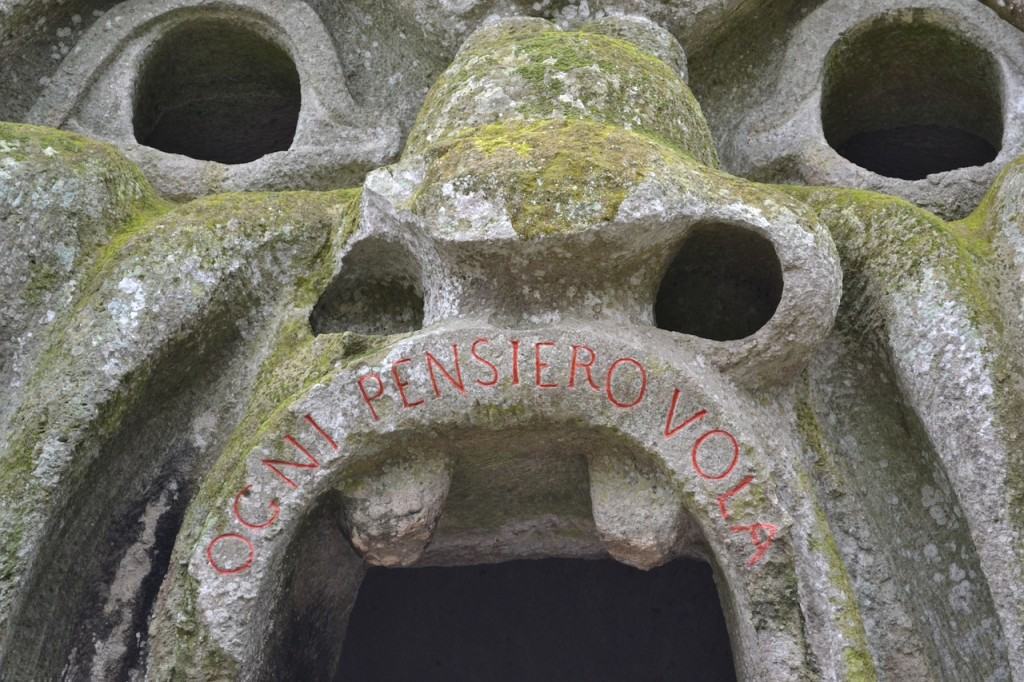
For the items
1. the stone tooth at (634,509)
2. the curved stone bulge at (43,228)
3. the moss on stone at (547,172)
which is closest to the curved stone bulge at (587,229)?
the moss on stone at (547,172)

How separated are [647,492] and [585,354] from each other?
0.33 metres

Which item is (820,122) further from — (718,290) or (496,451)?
(496,451)

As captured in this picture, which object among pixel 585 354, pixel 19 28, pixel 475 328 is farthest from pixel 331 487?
pixel 19 28

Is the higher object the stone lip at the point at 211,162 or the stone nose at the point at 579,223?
the stone lip at the point at 211,162

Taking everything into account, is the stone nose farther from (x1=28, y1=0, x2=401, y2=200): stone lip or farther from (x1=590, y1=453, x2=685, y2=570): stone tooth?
(x1=28, y1=0, x2=401, y2=200): stone lip

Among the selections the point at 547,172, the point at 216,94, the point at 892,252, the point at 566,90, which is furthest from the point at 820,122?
the point at 216,94

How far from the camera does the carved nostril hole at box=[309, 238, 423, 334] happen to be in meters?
2.94

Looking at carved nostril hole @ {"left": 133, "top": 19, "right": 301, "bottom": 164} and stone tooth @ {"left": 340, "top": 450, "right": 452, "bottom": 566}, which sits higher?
carved nostril hole @ {"left": 133, "top": 19, "right": 301, "bottom": 164}

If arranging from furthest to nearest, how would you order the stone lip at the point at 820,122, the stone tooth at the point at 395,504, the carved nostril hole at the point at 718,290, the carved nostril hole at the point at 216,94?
1. the carved nostril hole at the point at 216,94
2. the stone lip at the point at 820,122
3. the carved nostril hole at the point at 718,290
4. the stone tooth at the point at 395,504

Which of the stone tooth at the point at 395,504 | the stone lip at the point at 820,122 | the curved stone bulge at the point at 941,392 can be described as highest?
the stone lip at the point at 820,122

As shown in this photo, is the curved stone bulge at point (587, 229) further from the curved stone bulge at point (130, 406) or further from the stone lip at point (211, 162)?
the stone lip at point (211, 162)

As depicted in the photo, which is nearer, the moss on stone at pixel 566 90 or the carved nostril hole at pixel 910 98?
the moss on stone at pixel 566 90

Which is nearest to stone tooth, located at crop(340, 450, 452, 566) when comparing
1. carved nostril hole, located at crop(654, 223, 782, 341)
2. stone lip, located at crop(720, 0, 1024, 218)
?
carved nostril hole, located at crop(654, 223, 782, 341)

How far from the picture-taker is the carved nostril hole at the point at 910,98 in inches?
145
